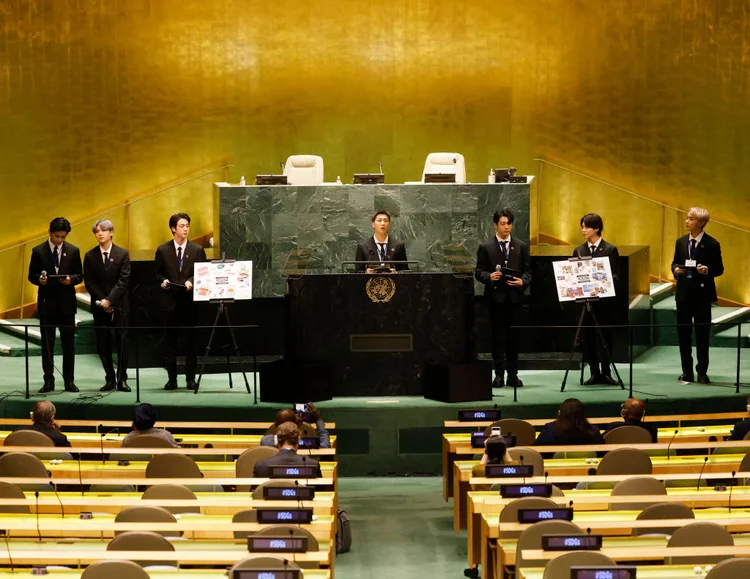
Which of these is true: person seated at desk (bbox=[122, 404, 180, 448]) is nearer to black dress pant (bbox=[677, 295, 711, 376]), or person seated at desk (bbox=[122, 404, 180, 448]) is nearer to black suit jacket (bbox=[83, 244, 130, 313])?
black suit jacket (bbox=[83, 244, 130, 313])

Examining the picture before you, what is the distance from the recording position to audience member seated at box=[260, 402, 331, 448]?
8016 mm

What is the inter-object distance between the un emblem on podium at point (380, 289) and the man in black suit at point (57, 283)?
2555 millimetres

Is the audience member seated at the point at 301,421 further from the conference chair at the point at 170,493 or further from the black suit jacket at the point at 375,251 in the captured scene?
the black suit jacket at the point at 375,251

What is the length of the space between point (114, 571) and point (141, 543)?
0.64m

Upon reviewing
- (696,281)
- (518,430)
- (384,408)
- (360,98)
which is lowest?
(384,408)

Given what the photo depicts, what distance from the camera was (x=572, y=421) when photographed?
321 inches

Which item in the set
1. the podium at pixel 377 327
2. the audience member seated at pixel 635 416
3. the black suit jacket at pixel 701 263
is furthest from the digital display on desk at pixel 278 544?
the black suit jacket at pixel 701 263

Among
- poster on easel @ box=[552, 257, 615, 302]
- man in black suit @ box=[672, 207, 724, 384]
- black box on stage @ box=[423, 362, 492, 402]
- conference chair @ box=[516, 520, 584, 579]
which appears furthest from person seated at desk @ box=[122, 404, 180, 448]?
man in black suit @ box=[672, 207, 724, 384]

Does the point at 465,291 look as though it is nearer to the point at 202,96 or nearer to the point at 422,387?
the point at 422,387

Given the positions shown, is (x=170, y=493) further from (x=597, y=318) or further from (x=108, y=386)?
(x=597, y=318)

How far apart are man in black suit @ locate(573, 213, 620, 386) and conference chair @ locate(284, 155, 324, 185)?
4.18m

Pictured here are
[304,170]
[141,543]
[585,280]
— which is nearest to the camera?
[141,543]

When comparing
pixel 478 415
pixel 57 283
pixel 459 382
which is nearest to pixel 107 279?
pixel 57 283

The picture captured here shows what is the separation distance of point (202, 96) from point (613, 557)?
37.5 feet
